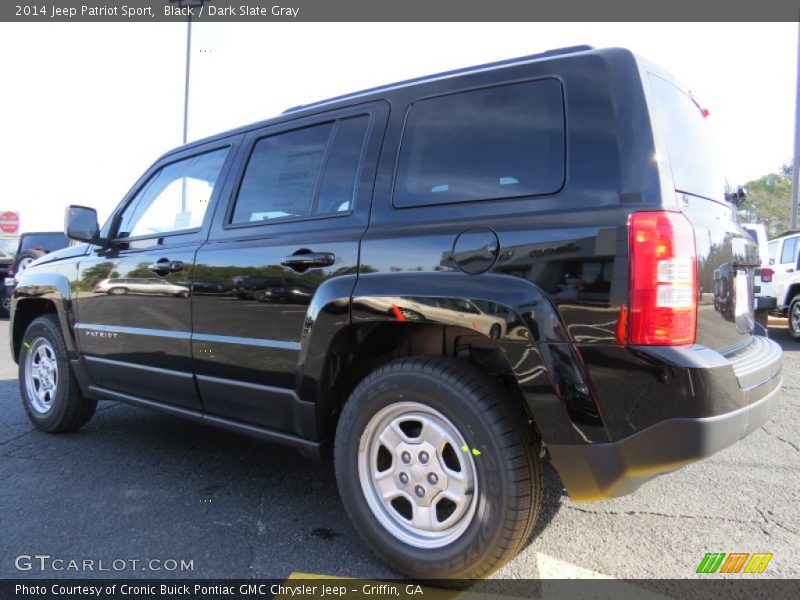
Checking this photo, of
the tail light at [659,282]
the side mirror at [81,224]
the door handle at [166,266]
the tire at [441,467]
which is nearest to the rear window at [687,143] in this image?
the tail light at [659,282]

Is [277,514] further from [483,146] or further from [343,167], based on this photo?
[483,146]

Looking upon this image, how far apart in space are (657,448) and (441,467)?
2.54ft

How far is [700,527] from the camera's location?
8.83ft

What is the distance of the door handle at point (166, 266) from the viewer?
3197 mm

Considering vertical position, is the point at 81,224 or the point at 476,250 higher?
the point at 476,250

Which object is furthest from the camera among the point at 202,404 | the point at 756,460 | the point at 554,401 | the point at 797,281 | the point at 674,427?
the point at 797,281

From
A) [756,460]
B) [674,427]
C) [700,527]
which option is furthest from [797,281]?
[674,427]

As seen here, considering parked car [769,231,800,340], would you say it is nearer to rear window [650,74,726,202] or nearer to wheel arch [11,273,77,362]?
rear window [650,74,726,202]

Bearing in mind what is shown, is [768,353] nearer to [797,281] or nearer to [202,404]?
[202,404]

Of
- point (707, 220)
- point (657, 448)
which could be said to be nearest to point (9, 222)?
point (707, 220)

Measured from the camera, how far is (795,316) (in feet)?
32.6

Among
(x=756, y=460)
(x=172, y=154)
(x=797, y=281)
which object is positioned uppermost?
(x=172, y=154)

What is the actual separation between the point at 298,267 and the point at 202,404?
1.06 meters

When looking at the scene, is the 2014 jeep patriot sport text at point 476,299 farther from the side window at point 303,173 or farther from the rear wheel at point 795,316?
the rear wheel at point 795,316
